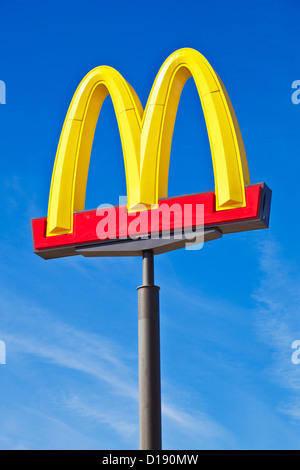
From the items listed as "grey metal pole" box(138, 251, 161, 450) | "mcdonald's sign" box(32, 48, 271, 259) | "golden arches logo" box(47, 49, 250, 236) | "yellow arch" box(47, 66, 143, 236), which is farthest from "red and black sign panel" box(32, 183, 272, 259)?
"grey metal pole" box(138, 251, 161, 450)

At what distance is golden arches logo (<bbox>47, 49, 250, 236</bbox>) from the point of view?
14609 millimetres

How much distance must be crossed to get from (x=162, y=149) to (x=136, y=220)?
150cm

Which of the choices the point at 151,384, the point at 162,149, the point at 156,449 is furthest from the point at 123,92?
the point at 156,449

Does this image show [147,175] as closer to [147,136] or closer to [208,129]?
[147,136]

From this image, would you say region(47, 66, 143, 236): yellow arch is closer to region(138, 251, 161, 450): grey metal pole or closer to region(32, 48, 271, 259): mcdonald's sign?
region(32, 48, 271, 259): mcdonald's sign

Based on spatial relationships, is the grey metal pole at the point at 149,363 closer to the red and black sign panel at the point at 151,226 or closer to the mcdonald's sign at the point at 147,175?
the red and black sign panel at the point at 151,226

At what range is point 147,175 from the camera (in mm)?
15094

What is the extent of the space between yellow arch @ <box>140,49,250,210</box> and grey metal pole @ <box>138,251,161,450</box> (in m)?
1.76

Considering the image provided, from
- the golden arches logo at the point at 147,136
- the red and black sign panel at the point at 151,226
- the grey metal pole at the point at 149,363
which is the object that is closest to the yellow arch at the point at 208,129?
the golden arches logo at the point at 147,136

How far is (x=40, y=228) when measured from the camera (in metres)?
16.1

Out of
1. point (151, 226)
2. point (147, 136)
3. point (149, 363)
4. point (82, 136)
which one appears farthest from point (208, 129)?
point (149, 363)

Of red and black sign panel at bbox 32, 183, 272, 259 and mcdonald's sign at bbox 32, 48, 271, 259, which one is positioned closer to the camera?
red and black sign panel at bbox 32, 183, 272, 259

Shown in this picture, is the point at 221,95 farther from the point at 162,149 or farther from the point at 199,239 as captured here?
the point at 199,239
